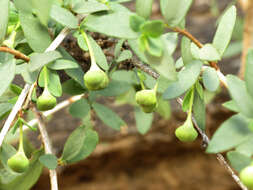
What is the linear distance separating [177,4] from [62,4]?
0.16 meters

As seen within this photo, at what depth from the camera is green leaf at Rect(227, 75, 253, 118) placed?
32cm

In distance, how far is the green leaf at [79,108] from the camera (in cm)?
59

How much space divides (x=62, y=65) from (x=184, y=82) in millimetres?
136

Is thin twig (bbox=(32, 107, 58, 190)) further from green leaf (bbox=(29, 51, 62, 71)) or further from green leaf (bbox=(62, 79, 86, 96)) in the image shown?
green leaf (bbox=(29, 51, 62, 71))

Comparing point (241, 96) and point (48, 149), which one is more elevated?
point (241, 96)

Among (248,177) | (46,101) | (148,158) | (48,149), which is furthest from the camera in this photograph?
(148,158)

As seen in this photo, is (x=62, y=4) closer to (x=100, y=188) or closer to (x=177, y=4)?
(x=177, y=4)

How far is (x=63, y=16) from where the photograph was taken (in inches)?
15.4

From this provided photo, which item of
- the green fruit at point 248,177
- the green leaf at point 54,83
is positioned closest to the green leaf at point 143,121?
the green leaf at point 54,83

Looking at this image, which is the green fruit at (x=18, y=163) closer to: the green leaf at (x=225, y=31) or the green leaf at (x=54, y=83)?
the green leaf at (x=54, y=83)

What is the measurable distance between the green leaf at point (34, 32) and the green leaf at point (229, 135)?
0.22 meters

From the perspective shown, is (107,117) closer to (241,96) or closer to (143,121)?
(143,121)

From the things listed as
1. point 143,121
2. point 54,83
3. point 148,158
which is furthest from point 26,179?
point 148,158

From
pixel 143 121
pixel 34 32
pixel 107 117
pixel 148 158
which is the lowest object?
pixel 148 158
